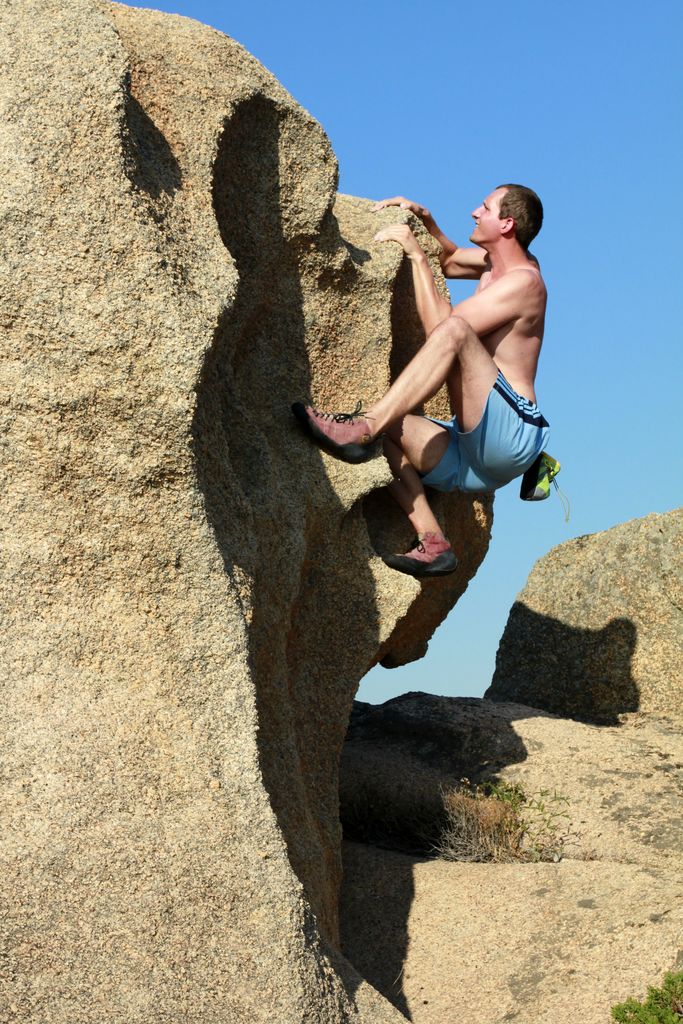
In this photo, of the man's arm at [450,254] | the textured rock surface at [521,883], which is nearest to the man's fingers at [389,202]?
the man's arm at [450,254]

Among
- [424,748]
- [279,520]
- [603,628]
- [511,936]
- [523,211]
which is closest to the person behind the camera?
[279,520]

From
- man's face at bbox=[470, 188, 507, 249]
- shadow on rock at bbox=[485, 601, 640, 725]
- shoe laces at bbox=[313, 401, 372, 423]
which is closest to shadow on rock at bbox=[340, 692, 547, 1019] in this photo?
shadow on rock at bbox=[485, 601, 640, 725]

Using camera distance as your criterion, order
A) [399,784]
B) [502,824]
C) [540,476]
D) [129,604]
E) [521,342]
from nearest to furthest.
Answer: [129,604] < [521,342] < [540,476] < [502,824] < [399,784]

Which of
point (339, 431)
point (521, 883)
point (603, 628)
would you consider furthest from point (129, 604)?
point (603, 628)

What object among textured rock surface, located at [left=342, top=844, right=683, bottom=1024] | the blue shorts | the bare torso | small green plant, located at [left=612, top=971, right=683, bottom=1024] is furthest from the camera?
the bare torso

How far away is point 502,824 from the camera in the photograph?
7.75 m

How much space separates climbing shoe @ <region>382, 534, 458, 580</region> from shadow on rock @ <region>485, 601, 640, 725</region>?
3.08 m

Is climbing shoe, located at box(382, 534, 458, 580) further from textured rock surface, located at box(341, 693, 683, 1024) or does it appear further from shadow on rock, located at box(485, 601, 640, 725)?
shadow on rock, located at box(485, 601, 640, 725)

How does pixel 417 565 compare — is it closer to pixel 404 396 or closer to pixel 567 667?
pixel 404 396

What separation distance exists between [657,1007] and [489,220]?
429 centimetres

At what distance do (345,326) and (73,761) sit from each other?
3.25 meters

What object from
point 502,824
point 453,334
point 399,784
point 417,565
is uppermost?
point 453,334

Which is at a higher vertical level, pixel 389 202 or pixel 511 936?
pixel 389 202

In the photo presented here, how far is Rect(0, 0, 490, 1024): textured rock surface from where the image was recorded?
4.64 m
